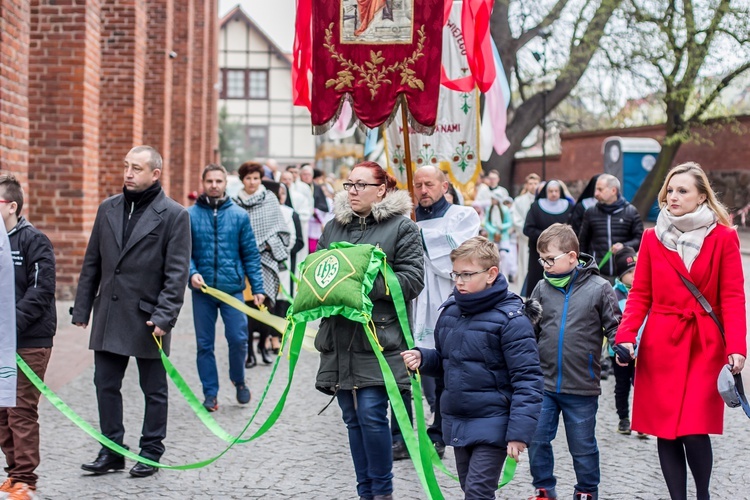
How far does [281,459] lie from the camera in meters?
6.54

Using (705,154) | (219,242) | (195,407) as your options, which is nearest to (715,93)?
(705,154)

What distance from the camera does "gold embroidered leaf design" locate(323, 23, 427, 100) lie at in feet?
23.2

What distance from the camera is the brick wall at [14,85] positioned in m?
9.10

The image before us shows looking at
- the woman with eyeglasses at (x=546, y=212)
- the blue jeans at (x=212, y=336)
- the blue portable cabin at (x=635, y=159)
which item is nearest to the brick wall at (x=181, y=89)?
the blue portable cabin at (x=635, y=159)

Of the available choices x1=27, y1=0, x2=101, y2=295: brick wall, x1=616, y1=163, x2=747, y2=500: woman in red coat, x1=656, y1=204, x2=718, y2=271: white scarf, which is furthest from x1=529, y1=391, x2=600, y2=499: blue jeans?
x1=27, y1=0, x2=101, y2=295: brick wall

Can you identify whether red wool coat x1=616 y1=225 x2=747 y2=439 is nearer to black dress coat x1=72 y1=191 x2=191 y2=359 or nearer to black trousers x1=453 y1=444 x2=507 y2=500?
black trousers x1=453 y1=444 x2=507 y2=500

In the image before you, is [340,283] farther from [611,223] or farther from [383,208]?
[611,223]

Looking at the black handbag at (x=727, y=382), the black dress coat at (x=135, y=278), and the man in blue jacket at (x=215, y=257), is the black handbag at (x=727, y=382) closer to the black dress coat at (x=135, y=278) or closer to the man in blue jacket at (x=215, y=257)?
the black dress coat at (x=135, y=278)

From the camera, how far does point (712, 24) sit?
2289 centimetres

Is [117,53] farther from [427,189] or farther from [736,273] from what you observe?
[736,273]

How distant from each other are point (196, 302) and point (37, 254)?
2773mm

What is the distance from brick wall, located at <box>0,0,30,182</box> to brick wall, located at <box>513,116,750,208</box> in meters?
18.9

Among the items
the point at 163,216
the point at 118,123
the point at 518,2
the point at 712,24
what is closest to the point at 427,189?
the point at 163,216

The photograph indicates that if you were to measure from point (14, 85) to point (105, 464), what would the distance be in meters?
4.56
